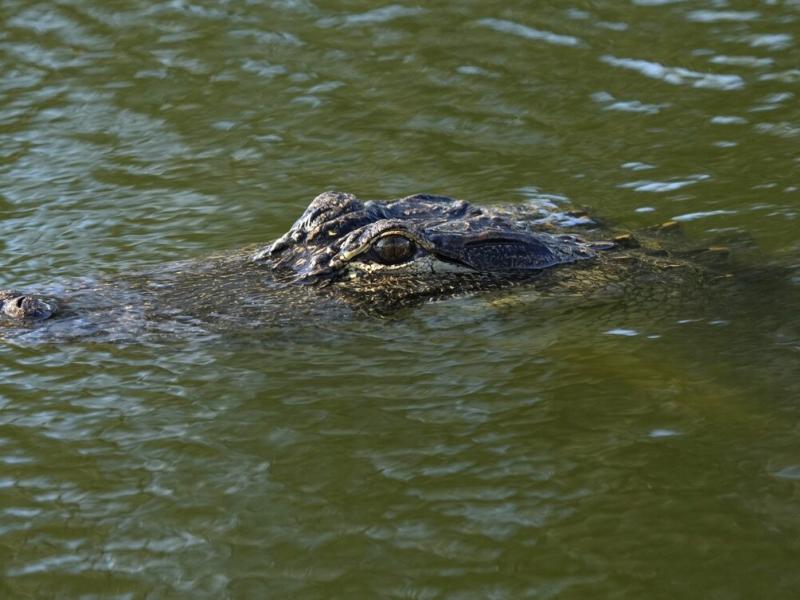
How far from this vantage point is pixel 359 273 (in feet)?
20.1

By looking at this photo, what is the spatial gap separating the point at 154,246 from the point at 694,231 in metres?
3.24

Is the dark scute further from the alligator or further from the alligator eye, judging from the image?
the alligator eye

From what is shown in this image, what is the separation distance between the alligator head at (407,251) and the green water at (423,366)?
7.4 inches

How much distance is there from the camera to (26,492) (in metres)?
4.90

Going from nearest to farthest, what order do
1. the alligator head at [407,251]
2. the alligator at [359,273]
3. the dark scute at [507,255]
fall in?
the alligator at [359,273]
the alligator head at [407,251]
the dark scute at [507,255]

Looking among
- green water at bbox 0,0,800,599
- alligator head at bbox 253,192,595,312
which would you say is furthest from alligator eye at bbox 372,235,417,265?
green water at bbox 0,0,800,599

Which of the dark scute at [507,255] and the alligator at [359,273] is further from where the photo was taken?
the dark scute at [507,255]

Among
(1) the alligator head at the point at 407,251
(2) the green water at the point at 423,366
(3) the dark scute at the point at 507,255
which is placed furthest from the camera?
(3) the dark scute at the point at 507,255

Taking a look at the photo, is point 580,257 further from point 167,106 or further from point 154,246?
point 167,106

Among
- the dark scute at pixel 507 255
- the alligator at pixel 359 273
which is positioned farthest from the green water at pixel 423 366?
the dark scute at pixel 507 255

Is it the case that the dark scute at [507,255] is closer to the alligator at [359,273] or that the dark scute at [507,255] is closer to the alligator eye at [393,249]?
the alligator at [359,273]

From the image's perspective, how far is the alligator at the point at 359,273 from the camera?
5.97 meters

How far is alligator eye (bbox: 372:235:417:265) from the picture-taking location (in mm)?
6043

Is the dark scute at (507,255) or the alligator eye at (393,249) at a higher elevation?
the alligator eye at (393,249)
